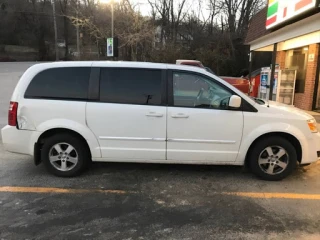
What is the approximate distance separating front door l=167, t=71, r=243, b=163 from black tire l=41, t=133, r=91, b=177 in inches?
50.4

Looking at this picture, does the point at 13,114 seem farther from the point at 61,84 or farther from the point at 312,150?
the point at 312,150

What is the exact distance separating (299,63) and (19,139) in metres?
11.4

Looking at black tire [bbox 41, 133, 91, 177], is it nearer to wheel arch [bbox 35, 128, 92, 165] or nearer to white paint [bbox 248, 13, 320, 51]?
wheel arch [bbox 35, 128, 92, 165]

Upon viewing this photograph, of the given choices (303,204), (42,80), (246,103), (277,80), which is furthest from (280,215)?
(277,80)

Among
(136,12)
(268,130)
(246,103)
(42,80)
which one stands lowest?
(268,130)

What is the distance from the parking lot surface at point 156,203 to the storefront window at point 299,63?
7.90 metres

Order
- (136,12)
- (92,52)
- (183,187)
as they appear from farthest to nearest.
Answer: (92,52) → (136,12) → (183,187)

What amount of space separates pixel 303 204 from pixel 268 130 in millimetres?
1115

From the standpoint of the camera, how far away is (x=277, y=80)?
1183 cm

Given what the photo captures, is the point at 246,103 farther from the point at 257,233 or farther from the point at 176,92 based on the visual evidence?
the point at 257,233

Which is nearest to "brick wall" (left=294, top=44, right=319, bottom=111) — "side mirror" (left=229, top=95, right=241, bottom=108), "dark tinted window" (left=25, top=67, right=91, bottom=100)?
"side mirror" (left=229, top=95, right=241, bottom=108)

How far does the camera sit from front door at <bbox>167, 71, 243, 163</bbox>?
15.4ft

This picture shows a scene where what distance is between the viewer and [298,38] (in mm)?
11484

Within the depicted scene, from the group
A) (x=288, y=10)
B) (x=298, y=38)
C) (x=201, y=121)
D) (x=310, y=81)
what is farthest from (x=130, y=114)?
(x=310, y=81)
